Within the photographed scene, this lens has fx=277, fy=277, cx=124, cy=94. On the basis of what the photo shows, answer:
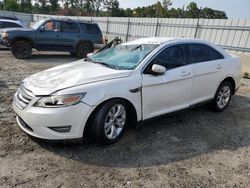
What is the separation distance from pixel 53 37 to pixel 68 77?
352 inches

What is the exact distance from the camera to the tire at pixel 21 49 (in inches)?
456

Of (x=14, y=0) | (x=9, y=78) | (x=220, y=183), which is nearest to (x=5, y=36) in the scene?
(x=9, y=78)

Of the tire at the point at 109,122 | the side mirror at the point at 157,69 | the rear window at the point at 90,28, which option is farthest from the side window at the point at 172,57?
the rear window at the point at 90,28

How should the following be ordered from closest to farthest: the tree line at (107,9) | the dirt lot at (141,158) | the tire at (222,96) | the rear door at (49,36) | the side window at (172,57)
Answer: the dirt lot at (141,158)
the side window at (172,57)
the tire at (222,96)
the rear door at (49,36)
the tree line at (107,9)

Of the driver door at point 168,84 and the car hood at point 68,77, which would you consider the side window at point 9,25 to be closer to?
the car hood at point 68,77

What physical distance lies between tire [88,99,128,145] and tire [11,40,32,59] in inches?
350

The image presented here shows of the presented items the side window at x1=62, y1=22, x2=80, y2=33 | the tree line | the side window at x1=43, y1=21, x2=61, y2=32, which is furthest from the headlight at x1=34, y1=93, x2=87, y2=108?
the tree line

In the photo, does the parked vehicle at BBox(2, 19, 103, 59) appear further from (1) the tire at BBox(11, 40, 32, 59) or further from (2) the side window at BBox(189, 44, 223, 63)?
(2) the side window at BBox(189, 44, 223, 63)

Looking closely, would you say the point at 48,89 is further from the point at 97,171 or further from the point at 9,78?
the point at 9,78

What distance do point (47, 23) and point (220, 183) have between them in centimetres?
1090

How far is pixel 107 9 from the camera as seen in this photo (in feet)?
213

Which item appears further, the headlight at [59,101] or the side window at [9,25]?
the side window at [9,25]

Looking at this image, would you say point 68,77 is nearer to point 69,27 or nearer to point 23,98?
point 23,98

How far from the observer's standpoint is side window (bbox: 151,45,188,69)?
4574mm
